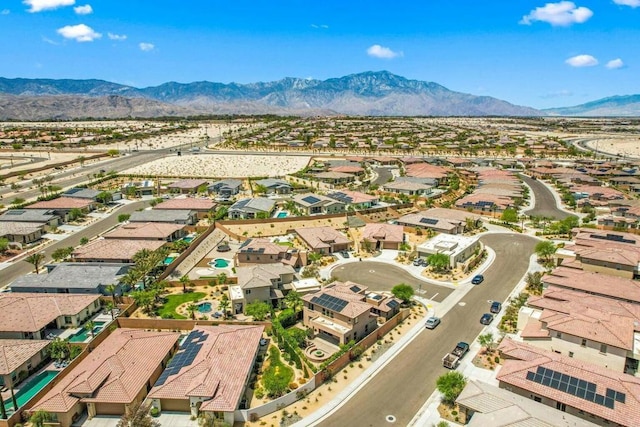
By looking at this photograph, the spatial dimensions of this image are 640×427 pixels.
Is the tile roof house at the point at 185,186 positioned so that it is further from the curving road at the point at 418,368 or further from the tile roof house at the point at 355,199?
the curving road at the point at 418,368

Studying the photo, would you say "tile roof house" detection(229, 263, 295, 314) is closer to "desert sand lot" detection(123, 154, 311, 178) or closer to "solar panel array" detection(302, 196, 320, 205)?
"solar panel array" detection(302, 196, 320, 205)

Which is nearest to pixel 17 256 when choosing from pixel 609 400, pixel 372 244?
pixel 372 244

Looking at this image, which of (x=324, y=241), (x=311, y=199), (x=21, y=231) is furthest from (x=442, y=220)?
(x=21, y=231)

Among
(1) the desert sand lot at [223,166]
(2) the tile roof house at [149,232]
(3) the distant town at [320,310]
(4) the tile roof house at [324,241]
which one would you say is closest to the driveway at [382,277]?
(3) the distant town at [320,310]

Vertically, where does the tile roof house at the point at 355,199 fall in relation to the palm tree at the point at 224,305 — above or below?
above

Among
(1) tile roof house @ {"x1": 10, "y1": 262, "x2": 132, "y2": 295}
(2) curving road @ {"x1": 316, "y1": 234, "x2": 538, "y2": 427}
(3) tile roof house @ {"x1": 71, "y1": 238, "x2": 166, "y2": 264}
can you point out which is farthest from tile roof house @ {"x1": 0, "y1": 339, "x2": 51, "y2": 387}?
(2) curving road @ {"x1": 316, "y1": 234, "x2": 538, "y2": 427}

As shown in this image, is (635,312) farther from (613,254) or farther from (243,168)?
(243,168)

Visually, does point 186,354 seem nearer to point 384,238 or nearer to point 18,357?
point 18,357
